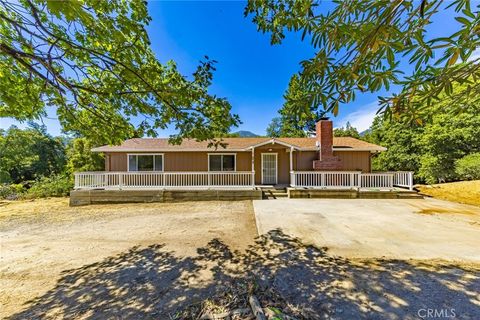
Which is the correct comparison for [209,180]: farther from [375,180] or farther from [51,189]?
[51,189]

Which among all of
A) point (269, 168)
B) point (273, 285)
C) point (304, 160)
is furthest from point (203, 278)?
point (304, 160)

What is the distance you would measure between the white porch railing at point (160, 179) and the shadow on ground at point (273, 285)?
667 centimetres

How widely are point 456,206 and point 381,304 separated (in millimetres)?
9170

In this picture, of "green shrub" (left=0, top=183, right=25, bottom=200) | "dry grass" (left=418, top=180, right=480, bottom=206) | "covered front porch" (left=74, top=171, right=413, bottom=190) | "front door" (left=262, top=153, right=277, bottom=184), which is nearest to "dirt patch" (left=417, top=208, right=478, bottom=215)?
"dry grass" (left=418, top=180, right=480, bottom=206)

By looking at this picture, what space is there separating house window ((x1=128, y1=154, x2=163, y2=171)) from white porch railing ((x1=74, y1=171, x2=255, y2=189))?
75.4 inches

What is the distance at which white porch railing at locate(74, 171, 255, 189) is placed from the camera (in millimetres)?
10203

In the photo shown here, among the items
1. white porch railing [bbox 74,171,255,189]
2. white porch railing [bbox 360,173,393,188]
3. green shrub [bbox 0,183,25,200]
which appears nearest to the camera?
white porch railing [bbox 74,171,255,189]

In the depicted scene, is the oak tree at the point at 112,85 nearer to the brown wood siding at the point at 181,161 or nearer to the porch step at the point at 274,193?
the porch step at the point at 274,193

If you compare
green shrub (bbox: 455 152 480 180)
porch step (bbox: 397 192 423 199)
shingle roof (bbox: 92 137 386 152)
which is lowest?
porch step (bbox: 397 192 423 199)

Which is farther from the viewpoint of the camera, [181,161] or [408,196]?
[181,161]

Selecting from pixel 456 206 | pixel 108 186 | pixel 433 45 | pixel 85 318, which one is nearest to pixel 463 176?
pixel 456 206

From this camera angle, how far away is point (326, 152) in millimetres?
11578

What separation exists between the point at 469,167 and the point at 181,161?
18304 mm

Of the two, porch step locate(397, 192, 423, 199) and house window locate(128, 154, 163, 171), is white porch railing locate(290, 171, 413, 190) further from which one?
house window locate(128, 154, 163, 171)
